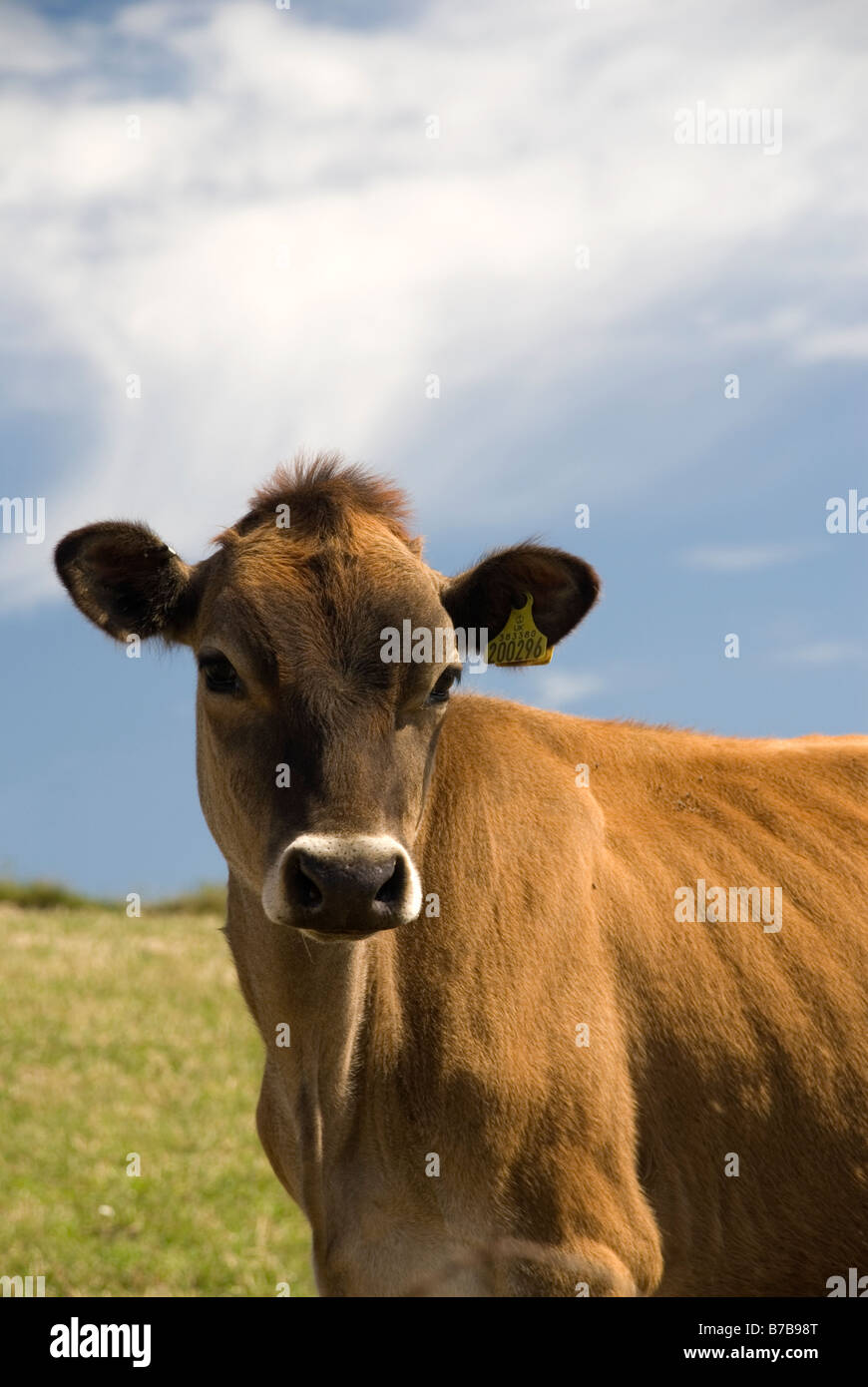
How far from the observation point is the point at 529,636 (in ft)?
19.9

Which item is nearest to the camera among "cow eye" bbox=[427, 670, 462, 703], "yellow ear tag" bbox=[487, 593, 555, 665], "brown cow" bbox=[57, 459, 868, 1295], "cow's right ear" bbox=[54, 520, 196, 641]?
"brown cow" bbox=[57, 459, 868, 1295]

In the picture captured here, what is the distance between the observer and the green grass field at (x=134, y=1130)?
1070cm

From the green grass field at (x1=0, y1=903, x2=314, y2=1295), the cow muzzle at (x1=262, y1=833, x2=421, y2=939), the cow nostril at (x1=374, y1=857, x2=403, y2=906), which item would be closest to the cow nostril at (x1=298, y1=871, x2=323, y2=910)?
the cow muzzle at (x1=262, y1=833, x2=421, y2=939)

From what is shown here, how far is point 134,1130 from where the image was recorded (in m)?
14.1

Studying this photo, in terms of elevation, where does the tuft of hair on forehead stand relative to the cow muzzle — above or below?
above

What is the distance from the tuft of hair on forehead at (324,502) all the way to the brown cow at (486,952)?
0.02 meters

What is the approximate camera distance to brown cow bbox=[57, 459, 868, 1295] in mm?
4988

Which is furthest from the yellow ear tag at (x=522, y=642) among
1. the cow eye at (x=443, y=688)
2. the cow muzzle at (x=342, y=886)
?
the cow muzzle at (x=342, y=886)

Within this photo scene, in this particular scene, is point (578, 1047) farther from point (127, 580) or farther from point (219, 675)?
point (127, 580)

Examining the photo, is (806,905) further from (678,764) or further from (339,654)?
(339,654)

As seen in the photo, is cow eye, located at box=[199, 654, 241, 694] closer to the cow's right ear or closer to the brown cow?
the brown cow

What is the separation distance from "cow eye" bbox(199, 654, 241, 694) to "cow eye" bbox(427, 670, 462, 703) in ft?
2.41

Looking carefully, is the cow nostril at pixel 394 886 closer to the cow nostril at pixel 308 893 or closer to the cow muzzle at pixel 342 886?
the cow muzzle at pixel 342 886

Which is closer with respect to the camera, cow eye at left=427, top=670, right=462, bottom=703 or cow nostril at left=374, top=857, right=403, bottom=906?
cow nostril at left=374, top=857, right=403, bottom=906
